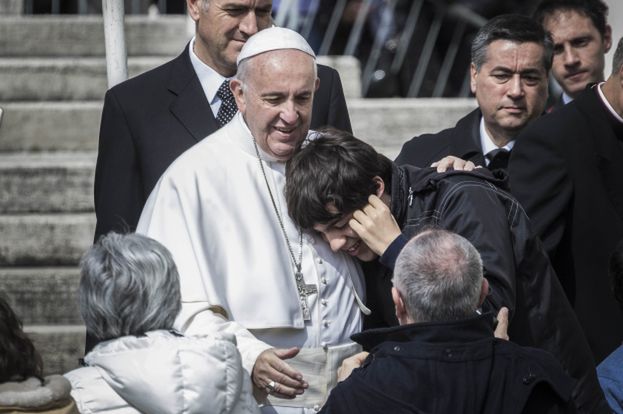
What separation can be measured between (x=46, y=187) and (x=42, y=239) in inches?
14.2

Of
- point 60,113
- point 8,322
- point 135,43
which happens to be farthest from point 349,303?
point 135,43

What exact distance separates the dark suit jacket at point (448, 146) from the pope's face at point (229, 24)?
0.81 meters

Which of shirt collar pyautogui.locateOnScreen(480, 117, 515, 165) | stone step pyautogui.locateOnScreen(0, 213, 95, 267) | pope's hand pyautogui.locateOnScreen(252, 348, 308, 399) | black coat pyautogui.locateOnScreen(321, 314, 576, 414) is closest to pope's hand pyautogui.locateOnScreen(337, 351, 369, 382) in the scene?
pope's hand pyautogui.locateOnScreen(252, 348, 308, 399)

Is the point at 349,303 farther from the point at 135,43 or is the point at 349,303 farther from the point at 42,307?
the point at 135,43

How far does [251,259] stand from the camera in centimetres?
501

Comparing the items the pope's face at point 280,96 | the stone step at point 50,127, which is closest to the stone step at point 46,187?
the stone step at point 50,127

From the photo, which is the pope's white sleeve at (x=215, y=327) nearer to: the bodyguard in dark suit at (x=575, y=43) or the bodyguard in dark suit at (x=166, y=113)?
the bodyguard in dark suit at (x=166, y=113)

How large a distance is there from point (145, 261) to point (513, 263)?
1.20 m

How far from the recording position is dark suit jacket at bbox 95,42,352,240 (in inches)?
225

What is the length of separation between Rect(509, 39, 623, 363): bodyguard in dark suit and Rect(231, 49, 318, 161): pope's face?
1.07 meters

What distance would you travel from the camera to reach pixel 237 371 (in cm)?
421

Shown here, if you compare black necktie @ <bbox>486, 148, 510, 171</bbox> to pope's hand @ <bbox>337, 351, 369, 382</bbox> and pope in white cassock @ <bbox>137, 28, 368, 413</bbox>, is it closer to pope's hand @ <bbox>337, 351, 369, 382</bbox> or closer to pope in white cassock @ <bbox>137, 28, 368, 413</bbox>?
pope in white cassock @ <bbox>137, 28, 368, 413</bbox>

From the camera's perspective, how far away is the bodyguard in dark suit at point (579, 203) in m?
5.77

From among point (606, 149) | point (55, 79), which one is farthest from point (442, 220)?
point (55, 79)
